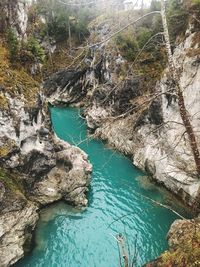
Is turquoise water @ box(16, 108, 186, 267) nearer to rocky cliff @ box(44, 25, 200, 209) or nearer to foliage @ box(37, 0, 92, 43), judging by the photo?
rocky cliff @ box(44, 25, 200, 209)

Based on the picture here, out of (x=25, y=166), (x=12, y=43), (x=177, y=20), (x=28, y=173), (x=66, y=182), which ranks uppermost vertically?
(x=177, y=20)

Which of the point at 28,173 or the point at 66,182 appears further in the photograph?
the point at 66,182

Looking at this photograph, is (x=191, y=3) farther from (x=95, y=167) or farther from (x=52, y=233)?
(x=52, y=233)

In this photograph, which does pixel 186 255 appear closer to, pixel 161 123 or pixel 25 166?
pixel 161 123

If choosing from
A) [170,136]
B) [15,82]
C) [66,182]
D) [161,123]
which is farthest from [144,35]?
[66,182]

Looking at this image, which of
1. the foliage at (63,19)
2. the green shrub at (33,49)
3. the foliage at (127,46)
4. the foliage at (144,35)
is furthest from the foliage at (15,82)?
the foliage at (63,19)

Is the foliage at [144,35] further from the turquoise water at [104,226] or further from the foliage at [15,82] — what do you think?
the foliage at [15,82]

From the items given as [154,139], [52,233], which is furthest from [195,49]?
[52,233]

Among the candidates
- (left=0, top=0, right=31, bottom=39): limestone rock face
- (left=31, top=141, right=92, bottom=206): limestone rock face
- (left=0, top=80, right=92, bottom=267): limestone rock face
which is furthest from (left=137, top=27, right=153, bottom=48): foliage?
(left=31, top=141, right=92, bottom=206): limestone rock face
